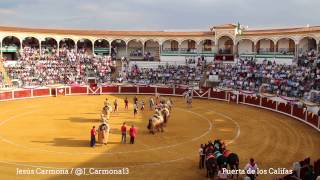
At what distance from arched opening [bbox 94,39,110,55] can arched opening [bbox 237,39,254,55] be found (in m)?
18.1

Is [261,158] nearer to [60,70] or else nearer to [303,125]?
[303,125]

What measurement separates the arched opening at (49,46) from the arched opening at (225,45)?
21488mm

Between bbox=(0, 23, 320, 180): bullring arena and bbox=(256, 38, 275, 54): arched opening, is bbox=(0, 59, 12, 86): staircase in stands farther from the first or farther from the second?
bbox=(256, 38, 275, 54): arched opening

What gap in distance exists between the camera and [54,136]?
20.5m

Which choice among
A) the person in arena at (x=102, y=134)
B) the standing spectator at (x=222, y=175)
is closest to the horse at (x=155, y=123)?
the person in arena at (x=102, y=134)

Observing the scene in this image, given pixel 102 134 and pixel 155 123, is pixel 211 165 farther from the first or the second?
pixel 155 123

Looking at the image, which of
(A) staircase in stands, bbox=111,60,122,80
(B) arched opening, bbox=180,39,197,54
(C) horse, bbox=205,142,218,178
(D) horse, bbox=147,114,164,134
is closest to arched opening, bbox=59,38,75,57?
(A) staircase in stands, bbox=111,60,122,80

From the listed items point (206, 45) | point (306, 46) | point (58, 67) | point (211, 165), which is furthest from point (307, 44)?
point (211, 165)

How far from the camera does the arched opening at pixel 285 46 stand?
44781 millimetres

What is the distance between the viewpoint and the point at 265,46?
47438 millimetres

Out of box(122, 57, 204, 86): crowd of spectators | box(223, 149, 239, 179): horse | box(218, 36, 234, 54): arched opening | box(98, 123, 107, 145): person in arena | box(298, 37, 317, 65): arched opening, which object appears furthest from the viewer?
box(218, 36, 234, 54): arched opening

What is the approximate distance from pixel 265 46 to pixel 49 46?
28409mm

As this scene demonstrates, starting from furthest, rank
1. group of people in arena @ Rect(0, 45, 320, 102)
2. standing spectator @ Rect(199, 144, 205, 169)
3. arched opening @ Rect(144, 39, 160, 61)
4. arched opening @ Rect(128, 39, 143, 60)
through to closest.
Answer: arched opening @ Rect(128, 39, 143, 60)
arched opening @ Rect(144, 39, 160, 61)
group of people in arena @ Rect(0, 45, 320, 102)
standing spectator @ Rect(199, 144, 205, 169)

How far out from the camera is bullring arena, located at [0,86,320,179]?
52.4ft
